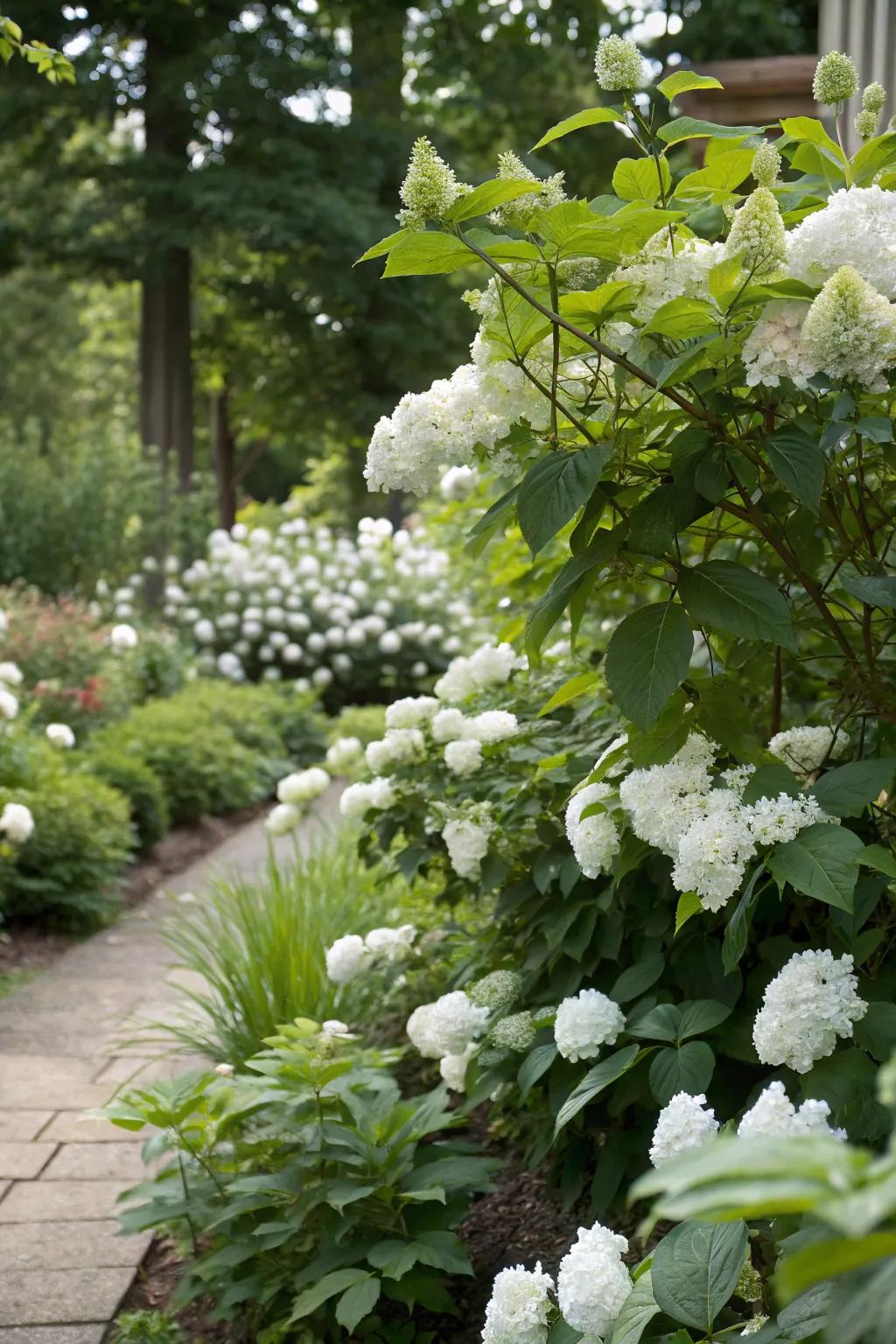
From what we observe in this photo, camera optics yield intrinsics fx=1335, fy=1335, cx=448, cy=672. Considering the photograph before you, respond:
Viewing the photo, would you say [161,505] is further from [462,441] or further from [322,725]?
[462,441]

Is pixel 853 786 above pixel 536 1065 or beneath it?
above

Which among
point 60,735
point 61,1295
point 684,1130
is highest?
point 684,1130

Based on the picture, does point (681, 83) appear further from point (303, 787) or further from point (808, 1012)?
point (303, 787)

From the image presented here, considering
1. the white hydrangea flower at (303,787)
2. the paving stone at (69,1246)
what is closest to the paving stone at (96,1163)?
the paving stone at (69,1246)

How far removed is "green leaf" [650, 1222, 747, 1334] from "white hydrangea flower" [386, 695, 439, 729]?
5.45ft

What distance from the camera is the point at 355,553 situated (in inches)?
523

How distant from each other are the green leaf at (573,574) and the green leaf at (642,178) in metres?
0.43

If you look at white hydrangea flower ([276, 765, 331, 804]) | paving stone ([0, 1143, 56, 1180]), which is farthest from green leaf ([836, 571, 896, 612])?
paving stone ([0, 1143, 56, 1180])

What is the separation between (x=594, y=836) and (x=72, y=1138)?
2.30 m

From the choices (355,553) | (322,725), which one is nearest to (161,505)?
(355,553)

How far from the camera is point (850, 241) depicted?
59.2 inches

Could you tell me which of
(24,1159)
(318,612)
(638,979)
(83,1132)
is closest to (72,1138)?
(83,1132)

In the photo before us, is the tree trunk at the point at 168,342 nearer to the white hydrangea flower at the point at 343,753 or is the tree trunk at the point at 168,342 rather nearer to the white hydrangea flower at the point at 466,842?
→ the white hydrangea flower at the point at 343,753

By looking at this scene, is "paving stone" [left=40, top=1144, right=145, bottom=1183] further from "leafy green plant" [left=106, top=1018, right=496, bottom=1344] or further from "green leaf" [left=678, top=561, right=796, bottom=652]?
"green leaf" [left=678, top=561, right=796, bottom=652]
